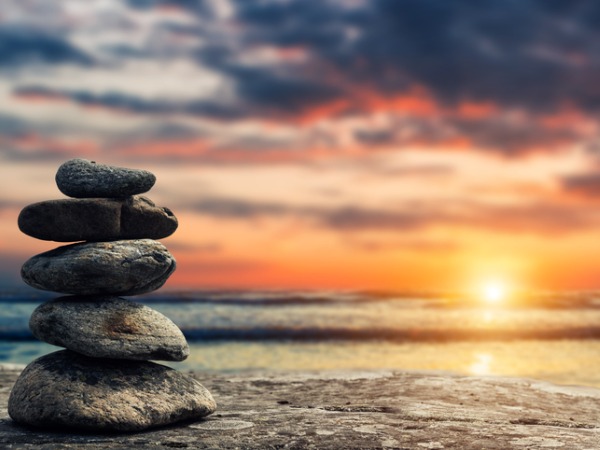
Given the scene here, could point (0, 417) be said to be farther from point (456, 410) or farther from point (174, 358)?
point (456, 410)

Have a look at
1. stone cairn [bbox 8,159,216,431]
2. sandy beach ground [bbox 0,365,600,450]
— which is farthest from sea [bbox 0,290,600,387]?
stone cairn [bbox 8,159,216,431]

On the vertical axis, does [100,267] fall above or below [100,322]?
above

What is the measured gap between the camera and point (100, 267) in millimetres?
10648

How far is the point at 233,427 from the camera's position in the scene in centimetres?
1045

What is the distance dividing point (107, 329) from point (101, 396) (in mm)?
996

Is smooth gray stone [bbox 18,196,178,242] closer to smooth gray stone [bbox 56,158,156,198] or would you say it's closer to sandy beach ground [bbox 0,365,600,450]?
smooth gray stone [bbox 56,158,156,198]

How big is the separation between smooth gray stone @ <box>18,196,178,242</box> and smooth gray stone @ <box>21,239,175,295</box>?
9.5 inches

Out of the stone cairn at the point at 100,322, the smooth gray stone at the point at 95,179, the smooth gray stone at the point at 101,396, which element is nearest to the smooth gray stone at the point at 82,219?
the stone cairn at the point at 100,322

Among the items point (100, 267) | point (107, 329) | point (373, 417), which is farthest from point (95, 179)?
point (373, 417)

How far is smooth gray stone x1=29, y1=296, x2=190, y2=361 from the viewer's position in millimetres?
10492

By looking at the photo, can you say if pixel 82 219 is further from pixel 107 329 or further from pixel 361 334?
pixel 361 334

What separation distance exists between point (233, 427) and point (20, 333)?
2943 centimetres

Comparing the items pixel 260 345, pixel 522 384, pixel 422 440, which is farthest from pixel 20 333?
pixel 422 440

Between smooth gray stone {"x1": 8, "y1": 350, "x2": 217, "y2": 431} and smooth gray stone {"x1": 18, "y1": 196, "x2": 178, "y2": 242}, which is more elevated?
smooth gray stone {"x1": 18, "y1": 196, "x2": 178, "y2": 242}
